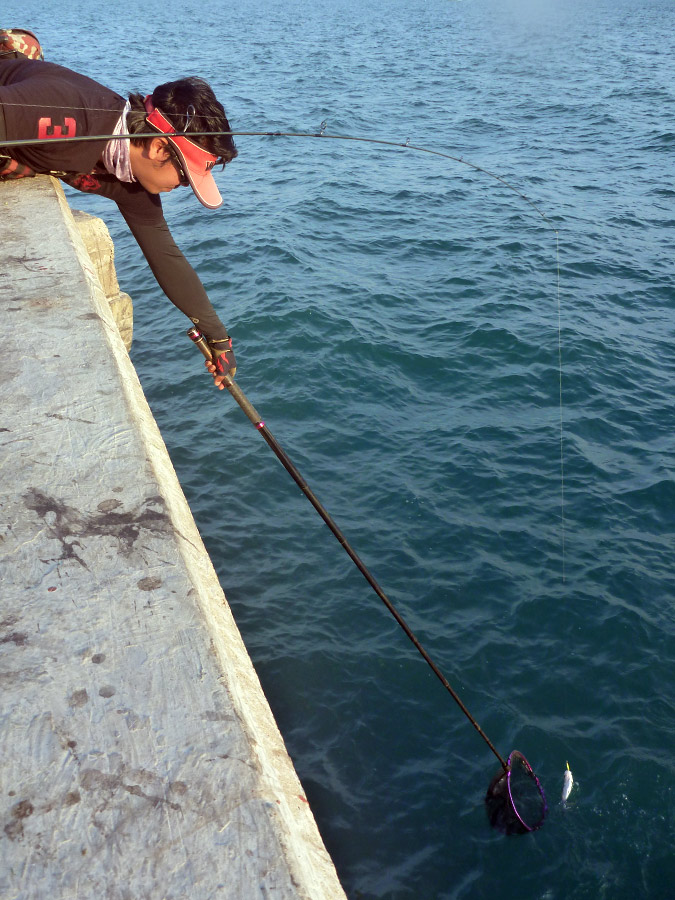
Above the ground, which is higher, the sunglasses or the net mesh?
the sunglasses

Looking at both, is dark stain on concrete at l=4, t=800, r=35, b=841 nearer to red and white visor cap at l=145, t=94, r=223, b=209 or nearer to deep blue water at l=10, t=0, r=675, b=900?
red and white visor cap at l=145, t=94, r=223, b=209

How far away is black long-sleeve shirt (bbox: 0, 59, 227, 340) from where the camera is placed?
297 centimetres

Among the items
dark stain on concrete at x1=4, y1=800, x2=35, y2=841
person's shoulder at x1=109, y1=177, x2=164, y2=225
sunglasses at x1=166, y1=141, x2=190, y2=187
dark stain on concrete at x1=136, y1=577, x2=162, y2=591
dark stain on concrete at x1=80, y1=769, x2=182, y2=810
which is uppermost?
sunglasses at x1=166, y1=141, x2=190, y2=187

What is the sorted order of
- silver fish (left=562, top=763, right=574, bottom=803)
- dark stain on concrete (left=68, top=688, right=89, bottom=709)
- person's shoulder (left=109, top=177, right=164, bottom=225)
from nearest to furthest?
1. dark stain on concrete (left=68, top=688, right=89, bottom=709)
2. person's shoulder (left=109, top=177, right=164, bottom=225)
3. silver fish (left=562, top=763, right=574, bottom=803)

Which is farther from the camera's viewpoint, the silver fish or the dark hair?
the silver fish

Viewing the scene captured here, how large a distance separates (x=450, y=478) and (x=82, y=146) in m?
4.36

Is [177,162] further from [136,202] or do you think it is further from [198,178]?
[136,202]

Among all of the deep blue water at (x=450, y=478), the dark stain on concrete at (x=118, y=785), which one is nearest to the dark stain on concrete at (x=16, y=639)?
the dark stain on concrete at (x=118, y=785)

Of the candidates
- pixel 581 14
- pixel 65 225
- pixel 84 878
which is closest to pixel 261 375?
pixel 65 225

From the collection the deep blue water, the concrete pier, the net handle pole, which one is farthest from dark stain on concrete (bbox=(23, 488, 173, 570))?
the deep blue water

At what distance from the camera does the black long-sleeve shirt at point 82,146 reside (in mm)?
2967

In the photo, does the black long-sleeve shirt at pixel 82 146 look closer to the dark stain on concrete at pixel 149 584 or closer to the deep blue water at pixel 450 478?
the dark stain on concrete at pixel 149 584

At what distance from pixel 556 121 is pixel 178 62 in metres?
15.8

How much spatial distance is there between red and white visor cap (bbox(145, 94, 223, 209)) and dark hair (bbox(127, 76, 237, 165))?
26 millimetres
